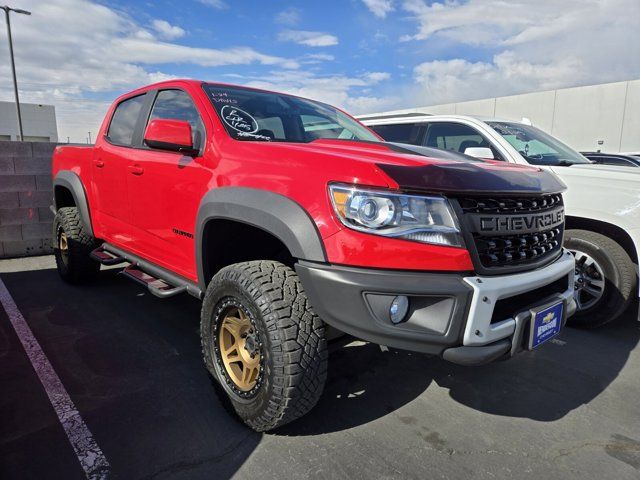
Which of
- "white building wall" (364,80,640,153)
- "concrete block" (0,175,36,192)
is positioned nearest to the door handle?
"concrete block" (0,175,36,192)

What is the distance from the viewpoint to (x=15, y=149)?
239 inches

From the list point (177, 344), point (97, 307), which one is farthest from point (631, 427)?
point (97, 307)

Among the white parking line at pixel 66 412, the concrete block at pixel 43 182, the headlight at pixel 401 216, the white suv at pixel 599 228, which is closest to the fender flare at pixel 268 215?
the headlight at pixel 401 216

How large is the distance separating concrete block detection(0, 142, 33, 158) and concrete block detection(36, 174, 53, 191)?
0.33 metres

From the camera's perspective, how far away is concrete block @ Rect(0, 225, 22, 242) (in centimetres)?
605

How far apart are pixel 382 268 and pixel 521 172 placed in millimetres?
1037

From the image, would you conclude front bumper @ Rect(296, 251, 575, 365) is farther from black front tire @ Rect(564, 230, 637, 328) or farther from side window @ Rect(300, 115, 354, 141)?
black front tire @ Rect(564, 230, 637, 328)

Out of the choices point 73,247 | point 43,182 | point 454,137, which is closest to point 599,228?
point 454,137

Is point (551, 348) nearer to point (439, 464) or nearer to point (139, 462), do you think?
point (439, 464)

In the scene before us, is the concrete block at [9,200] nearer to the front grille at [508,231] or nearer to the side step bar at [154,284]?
the side step bar at [154,284]

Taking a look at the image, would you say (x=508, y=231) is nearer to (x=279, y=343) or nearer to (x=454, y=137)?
(x=279, y=343)

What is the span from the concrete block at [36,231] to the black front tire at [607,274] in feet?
21.6

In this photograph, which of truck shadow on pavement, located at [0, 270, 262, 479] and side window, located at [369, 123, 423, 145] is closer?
truck shadow on pavement, located at [0, 270, 262, 479]

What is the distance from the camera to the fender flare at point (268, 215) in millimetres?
1954
